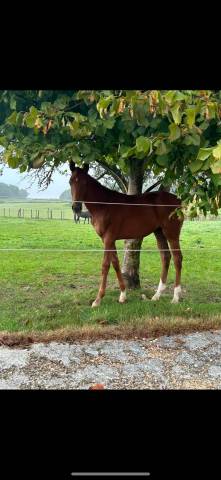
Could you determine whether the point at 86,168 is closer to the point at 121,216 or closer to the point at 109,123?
the point at 121,216

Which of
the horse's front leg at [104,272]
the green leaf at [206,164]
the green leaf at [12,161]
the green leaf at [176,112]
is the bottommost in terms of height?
the horse's front leg at [104,272]

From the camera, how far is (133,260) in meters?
3.15

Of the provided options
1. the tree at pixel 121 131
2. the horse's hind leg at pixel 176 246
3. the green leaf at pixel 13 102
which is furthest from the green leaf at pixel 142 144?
the horse's hind leg at pixel 176 246

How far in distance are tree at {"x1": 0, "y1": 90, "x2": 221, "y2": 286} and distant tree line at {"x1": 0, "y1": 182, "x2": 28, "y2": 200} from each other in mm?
122

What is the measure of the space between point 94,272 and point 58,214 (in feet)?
3.16

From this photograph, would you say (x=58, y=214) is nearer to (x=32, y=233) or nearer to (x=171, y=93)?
(x=32, y=233)

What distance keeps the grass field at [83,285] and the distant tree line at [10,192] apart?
240 millimetres

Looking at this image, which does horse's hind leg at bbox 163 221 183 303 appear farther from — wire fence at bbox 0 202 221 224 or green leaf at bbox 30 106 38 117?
green leaf at bbox 30 106 38 117

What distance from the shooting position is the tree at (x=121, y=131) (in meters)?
1.34

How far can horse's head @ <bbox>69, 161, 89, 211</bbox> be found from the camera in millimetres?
2432

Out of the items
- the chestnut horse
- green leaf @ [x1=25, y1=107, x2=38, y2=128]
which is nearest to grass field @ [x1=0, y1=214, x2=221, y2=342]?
the chestnut horse

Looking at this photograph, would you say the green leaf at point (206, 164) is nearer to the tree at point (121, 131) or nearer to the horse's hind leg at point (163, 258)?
the tree at point (121, 131)
